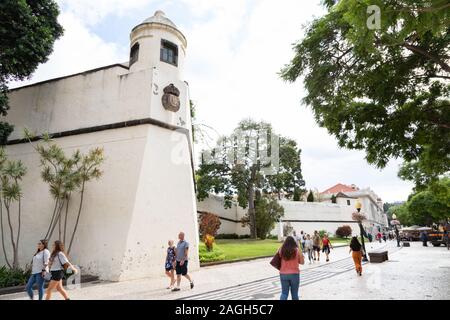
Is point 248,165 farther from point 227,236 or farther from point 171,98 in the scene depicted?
point 171,98

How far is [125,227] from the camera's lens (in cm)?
1148

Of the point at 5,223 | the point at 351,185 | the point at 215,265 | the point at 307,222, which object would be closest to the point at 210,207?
the point at 307,222

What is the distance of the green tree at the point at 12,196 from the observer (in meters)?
11.1

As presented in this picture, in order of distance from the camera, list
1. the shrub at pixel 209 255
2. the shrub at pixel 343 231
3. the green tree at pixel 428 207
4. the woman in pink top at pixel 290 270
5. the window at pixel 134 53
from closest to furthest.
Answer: the woman in pink top at pixel 290 270, the window at pixel 134 53, the shrub at pixel 209 255, the green tree at pixel 428 207, the shrub at pixel 343 231

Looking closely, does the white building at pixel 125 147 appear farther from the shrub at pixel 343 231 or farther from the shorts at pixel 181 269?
the shrub at pixel 343 231

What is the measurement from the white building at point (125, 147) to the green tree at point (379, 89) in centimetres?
635

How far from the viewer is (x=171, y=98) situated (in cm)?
1370

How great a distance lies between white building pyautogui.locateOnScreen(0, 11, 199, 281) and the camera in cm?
1169

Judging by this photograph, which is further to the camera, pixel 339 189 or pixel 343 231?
pixel 339 189

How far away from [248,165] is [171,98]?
907 inches

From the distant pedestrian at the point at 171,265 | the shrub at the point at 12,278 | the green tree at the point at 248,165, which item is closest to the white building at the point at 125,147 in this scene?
the shrub at the point at 12,278

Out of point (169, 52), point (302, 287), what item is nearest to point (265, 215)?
point (169, 52)

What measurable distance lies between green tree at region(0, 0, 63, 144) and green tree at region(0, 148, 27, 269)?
Answer: 6.13ft

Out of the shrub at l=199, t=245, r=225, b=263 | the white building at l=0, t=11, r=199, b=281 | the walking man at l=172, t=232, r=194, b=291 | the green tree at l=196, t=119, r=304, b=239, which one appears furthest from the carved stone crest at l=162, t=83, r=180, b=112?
the green tree at l=196, t=119, r=304, b=239
